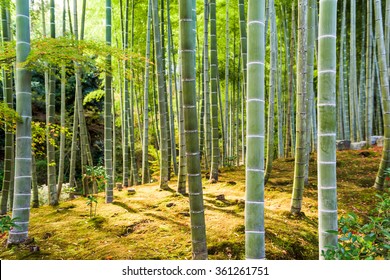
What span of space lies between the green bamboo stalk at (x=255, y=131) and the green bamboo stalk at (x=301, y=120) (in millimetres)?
1570

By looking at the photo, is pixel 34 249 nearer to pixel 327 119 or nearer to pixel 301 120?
pixel 327 119

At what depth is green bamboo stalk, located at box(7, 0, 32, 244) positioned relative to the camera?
9.84 ft

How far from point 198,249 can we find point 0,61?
2.49 m

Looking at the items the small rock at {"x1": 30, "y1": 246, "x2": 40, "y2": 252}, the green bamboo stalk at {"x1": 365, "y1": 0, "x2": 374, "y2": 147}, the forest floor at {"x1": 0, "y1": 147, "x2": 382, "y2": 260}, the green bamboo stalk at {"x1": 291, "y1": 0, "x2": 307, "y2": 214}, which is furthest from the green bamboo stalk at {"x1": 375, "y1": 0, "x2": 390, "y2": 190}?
the small rock at {"x1": 30, "y1": 246, "x2": 40, "y2": 252}

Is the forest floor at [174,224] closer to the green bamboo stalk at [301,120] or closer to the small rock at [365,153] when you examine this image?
the green bamboo stalk at [301,120]

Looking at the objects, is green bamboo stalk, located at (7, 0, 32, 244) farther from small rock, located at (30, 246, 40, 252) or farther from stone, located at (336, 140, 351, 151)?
stone, located at (336, 140, 351, 151)

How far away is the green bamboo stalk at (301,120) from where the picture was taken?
10.9 ft

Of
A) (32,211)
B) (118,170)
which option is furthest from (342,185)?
(118,170)

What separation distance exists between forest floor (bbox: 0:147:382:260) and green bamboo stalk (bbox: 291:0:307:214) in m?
0.25

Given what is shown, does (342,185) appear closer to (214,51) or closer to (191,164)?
(214,51)

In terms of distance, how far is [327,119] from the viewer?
5.90 ft

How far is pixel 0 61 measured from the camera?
3123mm

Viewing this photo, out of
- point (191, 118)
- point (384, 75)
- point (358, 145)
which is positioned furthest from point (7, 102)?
point (358, 145)

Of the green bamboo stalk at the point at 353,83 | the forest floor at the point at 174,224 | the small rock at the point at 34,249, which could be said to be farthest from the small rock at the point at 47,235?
the green bamboo stalk at the point at 353,83
